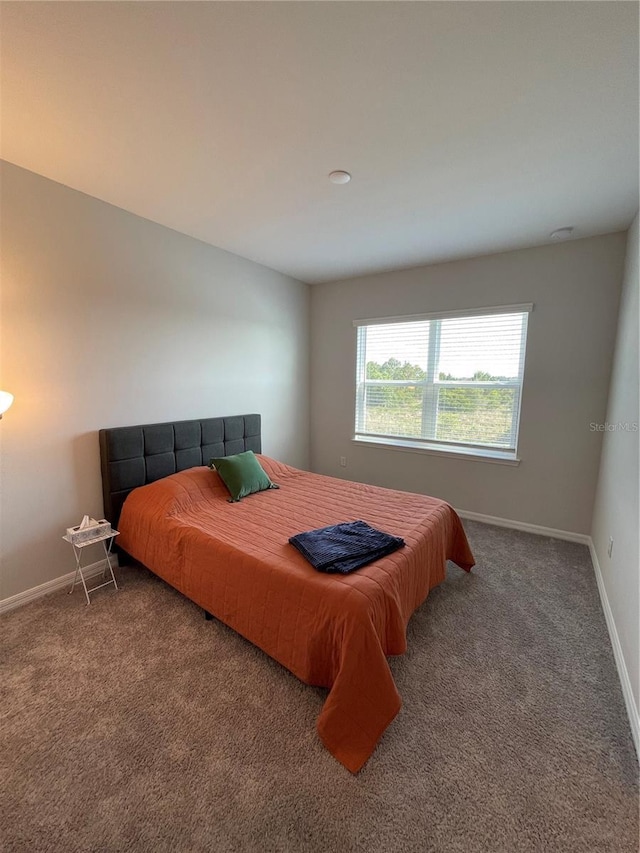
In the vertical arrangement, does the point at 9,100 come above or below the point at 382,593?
above

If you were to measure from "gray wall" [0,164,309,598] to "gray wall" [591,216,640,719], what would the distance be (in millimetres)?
3069

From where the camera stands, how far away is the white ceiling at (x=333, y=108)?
1.16 meters

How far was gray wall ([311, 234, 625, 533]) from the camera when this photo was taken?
2.82 metres

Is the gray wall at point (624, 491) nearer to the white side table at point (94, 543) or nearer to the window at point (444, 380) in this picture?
the window at point (444, 380)

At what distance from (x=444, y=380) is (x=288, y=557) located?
2593 millimetres

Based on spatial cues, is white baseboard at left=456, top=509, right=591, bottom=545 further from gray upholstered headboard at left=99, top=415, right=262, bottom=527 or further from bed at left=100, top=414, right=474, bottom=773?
gray upholstered headboard at left=99, top=415, right=262, bottom=527

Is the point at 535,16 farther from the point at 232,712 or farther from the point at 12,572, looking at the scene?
the point at 12,572

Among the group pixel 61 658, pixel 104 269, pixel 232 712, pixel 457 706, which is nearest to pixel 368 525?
pixel 457 706

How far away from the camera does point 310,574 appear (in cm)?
163

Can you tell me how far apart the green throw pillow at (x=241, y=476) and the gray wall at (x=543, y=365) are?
5.48 ft

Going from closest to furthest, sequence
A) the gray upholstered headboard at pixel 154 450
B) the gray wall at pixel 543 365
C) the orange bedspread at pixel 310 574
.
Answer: the orange bedspread at pixel 310 574, the gray upholstered headboard at pixel 154 450, the gray wall at pixel 543 365

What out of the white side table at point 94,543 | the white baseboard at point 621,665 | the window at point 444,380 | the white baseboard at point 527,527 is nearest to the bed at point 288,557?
the white side table at point 94,543

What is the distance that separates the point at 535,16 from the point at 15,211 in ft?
8.61

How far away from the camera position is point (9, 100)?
1.50 meters
